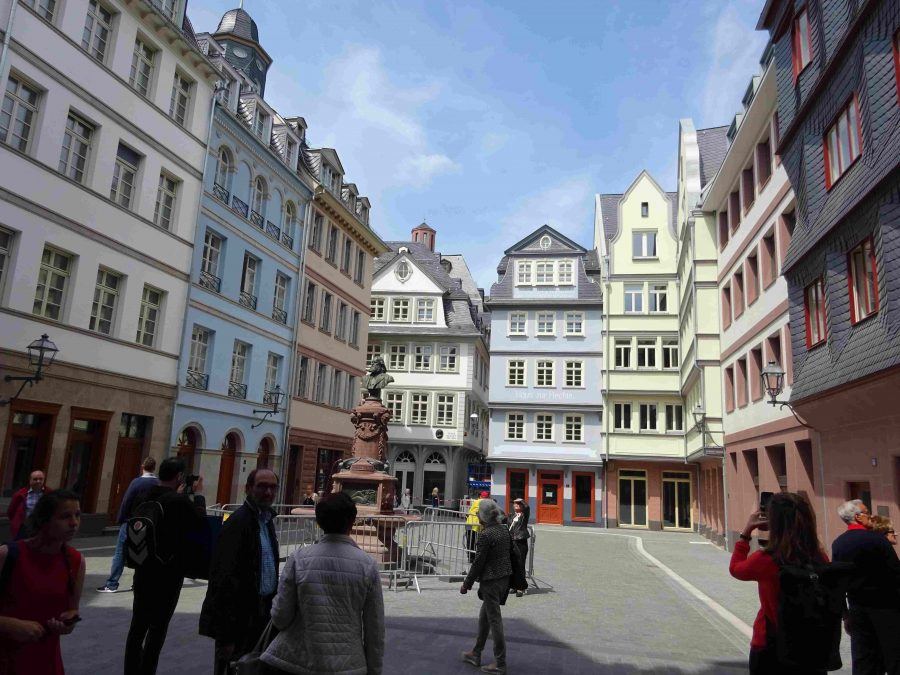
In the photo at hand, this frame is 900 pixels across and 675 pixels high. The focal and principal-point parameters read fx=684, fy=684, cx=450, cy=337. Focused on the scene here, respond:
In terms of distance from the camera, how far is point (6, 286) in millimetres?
15211

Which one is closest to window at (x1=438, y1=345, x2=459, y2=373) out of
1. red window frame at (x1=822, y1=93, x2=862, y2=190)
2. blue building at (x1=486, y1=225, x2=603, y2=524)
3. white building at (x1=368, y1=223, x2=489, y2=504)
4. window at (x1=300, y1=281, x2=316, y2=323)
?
white building at (x1=368, y1=223, x2=489, y2=504)

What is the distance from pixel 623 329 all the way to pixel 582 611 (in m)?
26.6

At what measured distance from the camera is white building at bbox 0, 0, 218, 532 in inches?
612

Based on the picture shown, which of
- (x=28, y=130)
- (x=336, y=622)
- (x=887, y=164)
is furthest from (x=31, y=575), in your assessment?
(x=28, y=130)

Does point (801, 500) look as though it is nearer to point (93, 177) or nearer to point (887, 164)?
point (887, 164)

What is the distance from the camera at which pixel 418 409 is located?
42938 mm

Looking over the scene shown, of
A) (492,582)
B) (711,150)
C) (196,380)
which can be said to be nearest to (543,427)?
(711,150)

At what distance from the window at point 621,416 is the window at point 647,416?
615 mm

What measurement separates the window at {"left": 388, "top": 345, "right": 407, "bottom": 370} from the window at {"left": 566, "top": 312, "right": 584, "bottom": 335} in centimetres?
1156

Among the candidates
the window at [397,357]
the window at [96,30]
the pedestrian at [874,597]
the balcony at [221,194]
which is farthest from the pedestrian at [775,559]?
the window at [397,357]

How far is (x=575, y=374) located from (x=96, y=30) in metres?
26.6

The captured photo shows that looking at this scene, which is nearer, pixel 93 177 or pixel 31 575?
pixel 31 575

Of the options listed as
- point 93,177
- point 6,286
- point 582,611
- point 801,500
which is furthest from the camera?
point 93,177

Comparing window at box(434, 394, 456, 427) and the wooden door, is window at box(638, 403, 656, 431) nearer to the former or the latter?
the wooden door
